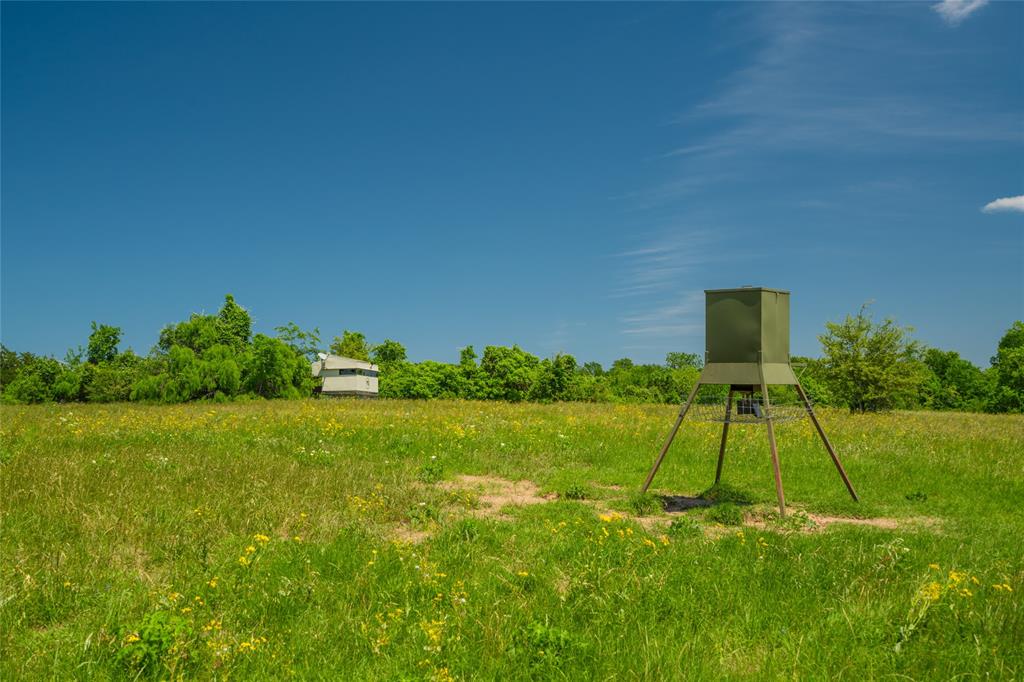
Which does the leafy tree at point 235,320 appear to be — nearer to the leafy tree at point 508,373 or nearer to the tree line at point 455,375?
the tree line at point 455,375

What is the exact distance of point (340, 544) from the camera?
8.05m

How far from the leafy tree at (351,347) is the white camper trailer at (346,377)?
77.9 ft

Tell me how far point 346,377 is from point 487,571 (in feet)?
216

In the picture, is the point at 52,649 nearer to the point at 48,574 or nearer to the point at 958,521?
the point at 48,574

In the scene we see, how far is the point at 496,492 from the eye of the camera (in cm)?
1234

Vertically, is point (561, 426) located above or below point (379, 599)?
above

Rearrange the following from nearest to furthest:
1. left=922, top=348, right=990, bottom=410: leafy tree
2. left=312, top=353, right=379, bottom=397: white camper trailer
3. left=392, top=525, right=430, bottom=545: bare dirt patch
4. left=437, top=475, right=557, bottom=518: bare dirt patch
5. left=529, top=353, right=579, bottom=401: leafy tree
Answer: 1. left=392, top=525, right=430, bottom=545: bare dirt patch
2. left=437, top=475, right=557, bottom=518: bare dirt patch
3. left=529, top=353, right=579, bottom=401: leafy tree
4. left=922, top=348, right=990, bottom=410: leafy tree
5. left=312, top=353, right=379, bottom=397: white camper trailer

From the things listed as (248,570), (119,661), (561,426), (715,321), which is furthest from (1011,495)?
(119,661)

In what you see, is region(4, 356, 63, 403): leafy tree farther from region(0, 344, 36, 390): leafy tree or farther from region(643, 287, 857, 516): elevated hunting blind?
region(643, 287, 857, 516): elevated hunting blind

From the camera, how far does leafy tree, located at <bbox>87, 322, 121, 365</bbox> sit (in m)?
50.1

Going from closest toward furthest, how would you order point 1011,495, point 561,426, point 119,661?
point 119,661 → point 1011,495 → point 561,426

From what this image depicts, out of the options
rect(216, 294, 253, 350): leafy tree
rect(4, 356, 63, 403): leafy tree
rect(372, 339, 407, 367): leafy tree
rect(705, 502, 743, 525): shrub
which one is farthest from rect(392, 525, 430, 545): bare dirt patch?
rect(372, 339, 407, 367): leafy tree

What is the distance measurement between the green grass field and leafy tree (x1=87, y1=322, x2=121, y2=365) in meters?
42.1

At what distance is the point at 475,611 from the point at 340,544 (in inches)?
109
